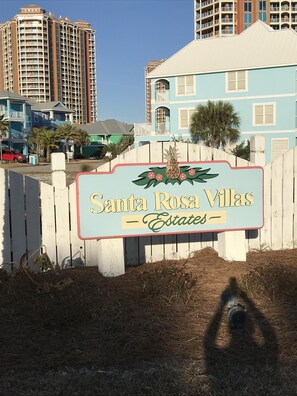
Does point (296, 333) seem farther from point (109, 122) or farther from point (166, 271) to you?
point (109, 122)

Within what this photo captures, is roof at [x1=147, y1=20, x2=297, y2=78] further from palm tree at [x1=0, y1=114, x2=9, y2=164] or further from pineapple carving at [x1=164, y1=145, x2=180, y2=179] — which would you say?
pineapple carving at [x1=164, y1=145, x2=180, y2=179]

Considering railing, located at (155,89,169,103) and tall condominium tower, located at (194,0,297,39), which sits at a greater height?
tall condominium tower, located at (194,0,297,39)

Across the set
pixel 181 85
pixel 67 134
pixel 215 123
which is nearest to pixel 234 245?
pixel 215 123

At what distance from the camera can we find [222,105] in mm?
37062

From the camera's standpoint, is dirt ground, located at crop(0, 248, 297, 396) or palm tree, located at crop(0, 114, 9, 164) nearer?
dirt ground, located at crop(0, 248, 297, 396)

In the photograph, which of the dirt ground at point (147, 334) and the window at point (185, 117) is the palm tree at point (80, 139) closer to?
the window at point (185, 117)

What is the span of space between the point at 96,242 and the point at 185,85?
35568 millimetres

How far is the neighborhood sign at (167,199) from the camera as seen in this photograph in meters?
6.08

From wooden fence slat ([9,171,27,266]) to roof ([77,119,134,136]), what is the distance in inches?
3242

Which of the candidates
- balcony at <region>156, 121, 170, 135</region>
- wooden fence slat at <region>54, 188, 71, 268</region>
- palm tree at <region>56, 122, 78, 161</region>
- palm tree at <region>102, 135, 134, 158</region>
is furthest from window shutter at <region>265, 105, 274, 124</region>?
palm tree at <region>56, 122, 78, 161</region>

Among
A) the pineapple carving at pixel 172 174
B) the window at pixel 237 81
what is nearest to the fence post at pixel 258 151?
the pineapple carving at pixel 172 174

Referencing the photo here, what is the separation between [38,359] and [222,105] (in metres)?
35.2

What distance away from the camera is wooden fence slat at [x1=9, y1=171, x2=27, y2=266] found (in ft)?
20.6

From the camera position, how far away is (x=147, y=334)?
416 centimetres
